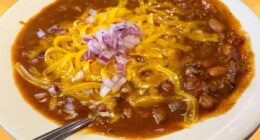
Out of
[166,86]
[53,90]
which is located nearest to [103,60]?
[53,90]

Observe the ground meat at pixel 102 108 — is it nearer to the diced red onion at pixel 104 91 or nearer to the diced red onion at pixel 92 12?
the diced red onion at pixel 104 91

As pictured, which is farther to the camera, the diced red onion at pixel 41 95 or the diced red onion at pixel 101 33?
the diced red onion at pixel 101 33

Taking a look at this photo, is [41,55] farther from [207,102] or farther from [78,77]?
[207,102]

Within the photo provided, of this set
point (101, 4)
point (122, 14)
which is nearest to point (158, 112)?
point (122, 14)

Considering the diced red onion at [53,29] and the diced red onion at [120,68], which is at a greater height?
the diced red onion at [120,68]

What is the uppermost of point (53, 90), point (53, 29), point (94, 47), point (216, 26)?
point (216, 26)

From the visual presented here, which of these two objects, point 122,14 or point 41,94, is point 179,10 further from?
point 41,94

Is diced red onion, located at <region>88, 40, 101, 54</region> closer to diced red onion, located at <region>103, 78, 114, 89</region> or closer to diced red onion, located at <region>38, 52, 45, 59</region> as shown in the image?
diced red onion, located at <region>103, 78, 114, 89</region>

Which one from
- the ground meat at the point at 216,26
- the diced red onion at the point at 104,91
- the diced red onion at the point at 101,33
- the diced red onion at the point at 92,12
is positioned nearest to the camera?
the diced red onion at the point at 104,91

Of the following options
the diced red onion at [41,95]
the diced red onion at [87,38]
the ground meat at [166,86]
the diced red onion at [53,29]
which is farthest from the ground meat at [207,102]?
the diced red onion at [53,29]

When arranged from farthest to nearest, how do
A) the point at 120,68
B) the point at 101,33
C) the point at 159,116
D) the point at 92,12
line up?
the point at 92,12
the point at 101,33
the point at 120,68
the point at 159,116
